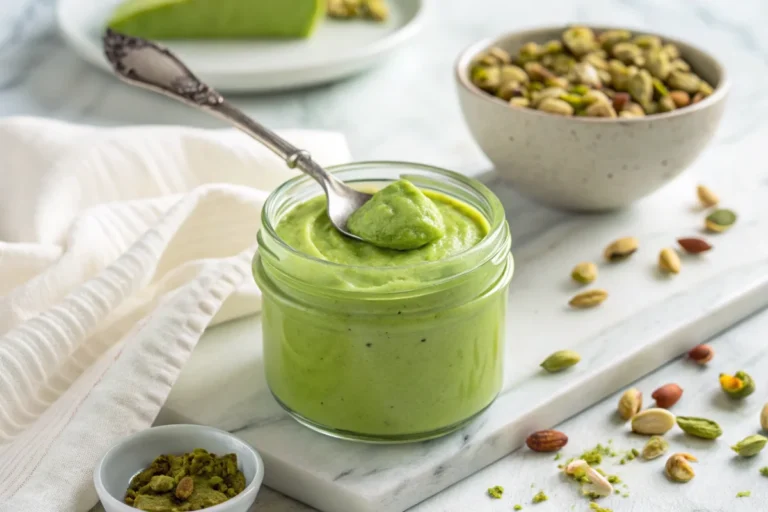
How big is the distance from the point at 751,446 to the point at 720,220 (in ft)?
2.01

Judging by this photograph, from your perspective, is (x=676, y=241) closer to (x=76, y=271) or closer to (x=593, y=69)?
(x=593, y=69)

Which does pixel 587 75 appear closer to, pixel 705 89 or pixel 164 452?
pixel 705 89

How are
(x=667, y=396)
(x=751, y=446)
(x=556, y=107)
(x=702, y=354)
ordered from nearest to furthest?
1. (x=751, y=446)
2. (x=667, y=396)
3. (x=702, y=354)
4. (x=556, y=107)

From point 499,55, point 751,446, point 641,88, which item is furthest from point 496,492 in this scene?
point 499,55

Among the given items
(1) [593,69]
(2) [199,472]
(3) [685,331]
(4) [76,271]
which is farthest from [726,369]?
(4) [76,271]

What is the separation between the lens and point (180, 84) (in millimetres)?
1721

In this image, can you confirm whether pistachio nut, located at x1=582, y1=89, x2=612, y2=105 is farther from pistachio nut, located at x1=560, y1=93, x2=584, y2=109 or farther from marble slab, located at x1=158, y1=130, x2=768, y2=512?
marble slab, located at x1=158, y1=130, x2=768, y2=512

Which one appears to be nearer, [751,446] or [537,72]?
[751,446]

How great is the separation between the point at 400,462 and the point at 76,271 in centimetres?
60

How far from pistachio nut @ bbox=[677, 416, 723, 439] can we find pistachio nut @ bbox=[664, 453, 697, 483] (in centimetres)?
7

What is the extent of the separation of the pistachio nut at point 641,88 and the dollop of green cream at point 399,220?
2.06 ft

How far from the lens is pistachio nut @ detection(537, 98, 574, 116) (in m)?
1.85

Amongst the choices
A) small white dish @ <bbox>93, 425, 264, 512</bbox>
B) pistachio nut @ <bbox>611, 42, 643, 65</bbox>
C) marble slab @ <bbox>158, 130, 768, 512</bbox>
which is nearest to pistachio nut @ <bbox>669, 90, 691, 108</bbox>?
pistachio nut @ <bbox>611, 42, 643, 65</bbox>

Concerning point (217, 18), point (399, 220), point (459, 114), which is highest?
point (399, 220)
